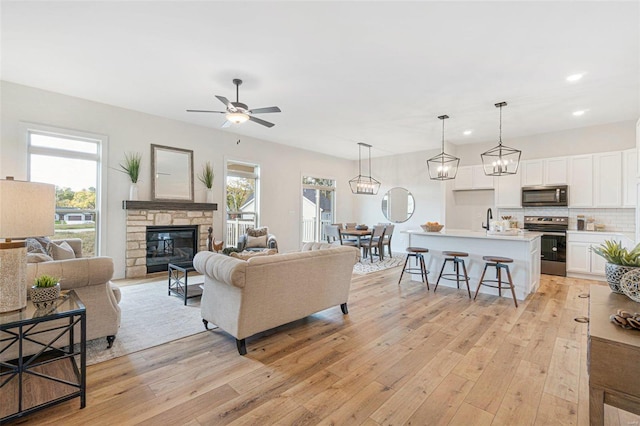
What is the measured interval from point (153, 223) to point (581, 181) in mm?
8124

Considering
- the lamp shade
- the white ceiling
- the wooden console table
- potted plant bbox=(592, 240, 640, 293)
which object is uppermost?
the white ceiling

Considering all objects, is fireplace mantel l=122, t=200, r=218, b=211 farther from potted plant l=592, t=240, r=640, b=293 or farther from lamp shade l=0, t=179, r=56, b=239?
potted plant l=592, t=240, r=640, b=293

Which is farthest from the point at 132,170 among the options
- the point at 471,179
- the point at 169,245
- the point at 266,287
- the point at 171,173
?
the point at 471,179

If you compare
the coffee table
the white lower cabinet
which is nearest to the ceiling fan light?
the coffee table

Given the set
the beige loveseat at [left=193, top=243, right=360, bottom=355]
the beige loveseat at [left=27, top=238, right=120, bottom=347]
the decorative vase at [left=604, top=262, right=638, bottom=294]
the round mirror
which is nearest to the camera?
the decorative vase at [left=604, top=262, right=638, bottom=294]

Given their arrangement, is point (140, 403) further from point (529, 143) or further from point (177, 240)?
point (529, 143)

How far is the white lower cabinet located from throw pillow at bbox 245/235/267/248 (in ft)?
19.3

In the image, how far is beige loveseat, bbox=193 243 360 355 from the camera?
Answer: 2.54m

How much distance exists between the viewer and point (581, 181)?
5.79 m

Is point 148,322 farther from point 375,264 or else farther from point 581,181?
point 581,181

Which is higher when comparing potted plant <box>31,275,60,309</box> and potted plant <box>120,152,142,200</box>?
potted plant <box>120,152,142,200</box>

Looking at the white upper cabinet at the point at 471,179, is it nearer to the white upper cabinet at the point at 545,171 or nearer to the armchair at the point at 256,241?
the white upper cabinet at the point at 545,171

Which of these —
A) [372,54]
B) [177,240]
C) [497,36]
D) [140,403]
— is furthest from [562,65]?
[177,240]

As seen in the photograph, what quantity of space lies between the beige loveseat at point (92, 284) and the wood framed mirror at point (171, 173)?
11.1 feet
